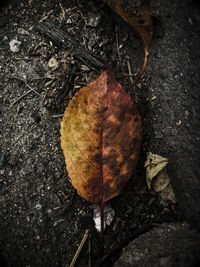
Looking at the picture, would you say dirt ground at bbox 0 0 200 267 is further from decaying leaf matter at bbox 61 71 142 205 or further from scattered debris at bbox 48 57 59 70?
decaying leaf matter at bbox 61 71 142 205

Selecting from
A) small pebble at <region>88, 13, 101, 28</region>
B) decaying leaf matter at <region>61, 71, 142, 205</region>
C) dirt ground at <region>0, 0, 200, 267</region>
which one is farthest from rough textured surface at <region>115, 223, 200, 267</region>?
small pebble at <region>88, 13, 101, 28</region>

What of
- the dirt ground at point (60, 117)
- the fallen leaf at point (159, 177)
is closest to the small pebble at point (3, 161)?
the dirt ground at point (60, 117)

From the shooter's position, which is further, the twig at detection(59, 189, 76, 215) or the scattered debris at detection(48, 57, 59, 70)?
the scattered debris at detection(48, 57, 59, 70)

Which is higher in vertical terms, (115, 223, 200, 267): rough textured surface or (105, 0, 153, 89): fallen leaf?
(105, 0, 153, 89): fallen leaf

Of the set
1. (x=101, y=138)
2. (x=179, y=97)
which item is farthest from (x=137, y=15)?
(x=101, y=138)

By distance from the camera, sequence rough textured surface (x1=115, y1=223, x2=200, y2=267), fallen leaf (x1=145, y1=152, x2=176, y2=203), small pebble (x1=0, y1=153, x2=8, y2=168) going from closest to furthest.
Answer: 1. rough textured surface (x1=115, y1=223, x2=200, y2=267)
2. fallen leaf (x1=145, y1=152, x2=176, y2=203)
3. small pebble (x1=0, y1=153, x2=8, y2=168)

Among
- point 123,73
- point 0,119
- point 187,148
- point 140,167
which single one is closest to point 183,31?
point 123,73

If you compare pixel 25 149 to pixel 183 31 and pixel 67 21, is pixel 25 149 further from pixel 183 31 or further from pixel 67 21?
pixel 183 31
